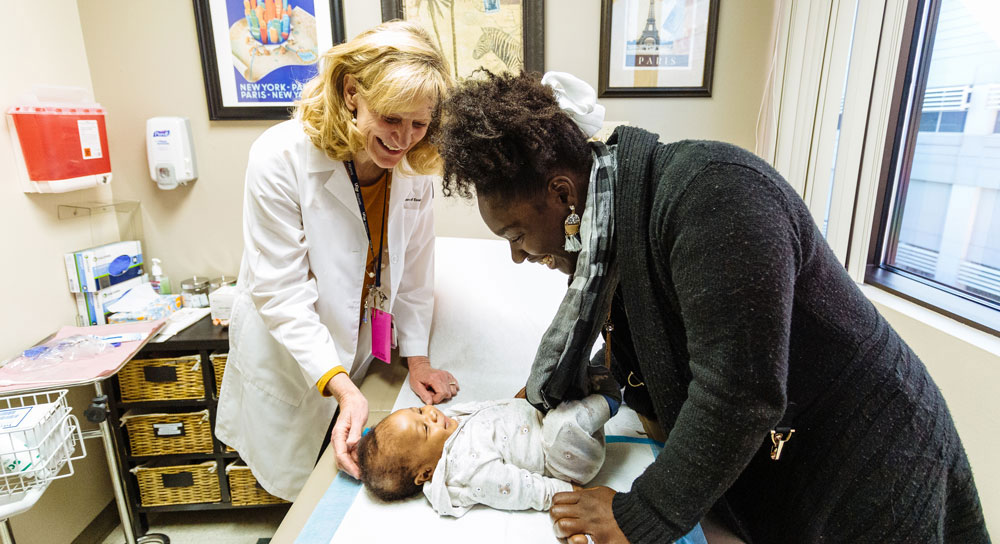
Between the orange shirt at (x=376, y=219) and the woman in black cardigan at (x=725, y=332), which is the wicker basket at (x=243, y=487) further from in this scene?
the woman in black cardigan at (x=725, y=332)

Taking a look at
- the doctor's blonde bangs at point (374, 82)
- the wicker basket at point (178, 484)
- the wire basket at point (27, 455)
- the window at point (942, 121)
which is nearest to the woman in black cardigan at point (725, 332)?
the doctor's blonde bangs at point (374, 82)

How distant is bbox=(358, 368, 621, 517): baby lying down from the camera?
3.80 ft

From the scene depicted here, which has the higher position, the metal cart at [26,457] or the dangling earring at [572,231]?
the dangling earring at [572,231]

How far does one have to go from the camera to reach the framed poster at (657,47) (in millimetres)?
2064

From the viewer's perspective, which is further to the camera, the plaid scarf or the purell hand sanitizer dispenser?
the purell hand sanitizer dispenser

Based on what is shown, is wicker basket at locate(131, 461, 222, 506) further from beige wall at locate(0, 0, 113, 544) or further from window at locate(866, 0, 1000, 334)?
window at locate(866, 0, 1000, 334)

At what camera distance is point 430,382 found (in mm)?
1668

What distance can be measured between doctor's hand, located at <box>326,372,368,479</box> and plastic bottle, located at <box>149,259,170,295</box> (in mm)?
1407

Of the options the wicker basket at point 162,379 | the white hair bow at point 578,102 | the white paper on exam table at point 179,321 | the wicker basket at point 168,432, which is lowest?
the wicker basket at point 168,432

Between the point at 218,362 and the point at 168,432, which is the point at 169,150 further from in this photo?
the point at 168,432

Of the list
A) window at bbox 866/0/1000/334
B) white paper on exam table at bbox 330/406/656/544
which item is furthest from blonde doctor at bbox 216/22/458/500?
window at bbox 866/0/1000/334

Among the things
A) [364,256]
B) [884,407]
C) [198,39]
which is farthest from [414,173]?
[198,39]

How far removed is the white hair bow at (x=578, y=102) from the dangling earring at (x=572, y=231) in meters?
0.14

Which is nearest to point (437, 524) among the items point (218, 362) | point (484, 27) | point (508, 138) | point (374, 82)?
point (508, 138)
